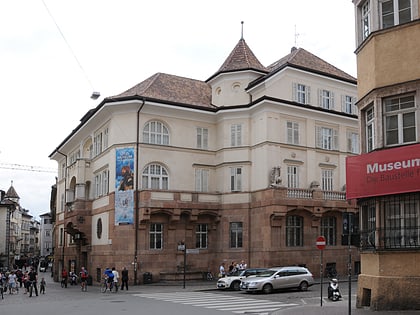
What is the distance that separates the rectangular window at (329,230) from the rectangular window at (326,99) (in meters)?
8.68

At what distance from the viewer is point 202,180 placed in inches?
1724

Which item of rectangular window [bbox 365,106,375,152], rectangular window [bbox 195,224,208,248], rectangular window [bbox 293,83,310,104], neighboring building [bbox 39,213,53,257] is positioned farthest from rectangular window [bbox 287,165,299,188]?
neighboring building [bbox 39,213,53,257]

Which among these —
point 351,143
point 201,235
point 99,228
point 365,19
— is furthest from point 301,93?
point 365,19

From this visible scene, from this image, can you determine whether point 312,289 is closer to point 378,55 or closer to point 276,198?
point 276,198

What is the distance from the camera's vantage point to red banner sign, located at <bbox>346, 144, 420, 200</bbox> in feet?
55.4

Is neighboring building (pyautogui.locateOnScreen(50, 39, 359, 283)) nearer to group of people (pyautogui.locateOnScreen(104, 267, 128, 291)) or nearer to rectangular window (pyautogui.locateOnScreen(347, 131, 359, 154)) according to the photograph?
rectangular window (pyautogui.locateOnScreen(347, 131, 359, 154))

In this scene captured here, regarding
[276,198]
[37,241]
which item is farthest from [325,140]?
[37,241]

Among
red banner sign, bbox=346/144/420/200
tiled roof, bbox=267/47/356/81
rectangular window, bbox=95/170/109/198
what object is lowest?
red banner sign, bbox=346/144/420/200

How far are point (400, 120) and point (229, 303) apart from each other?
1177cm

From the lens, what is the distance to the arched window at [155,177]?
41250mm

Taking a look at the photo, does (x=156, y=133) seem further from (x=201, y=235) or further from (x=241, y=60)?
(x=241, y=60)

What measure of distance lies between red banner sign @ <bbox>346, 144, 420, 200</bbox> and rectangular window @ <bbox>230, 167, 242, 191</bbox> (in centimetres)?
2335

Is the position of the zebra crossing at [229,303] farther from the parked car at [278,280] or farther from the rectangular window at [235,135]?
the rectangular window at [235,135]

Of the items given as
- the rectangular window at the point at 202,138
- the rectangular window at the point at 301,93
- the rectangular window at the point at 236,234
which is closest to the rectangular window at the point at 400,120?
the rectangular window at the point at 301,93
